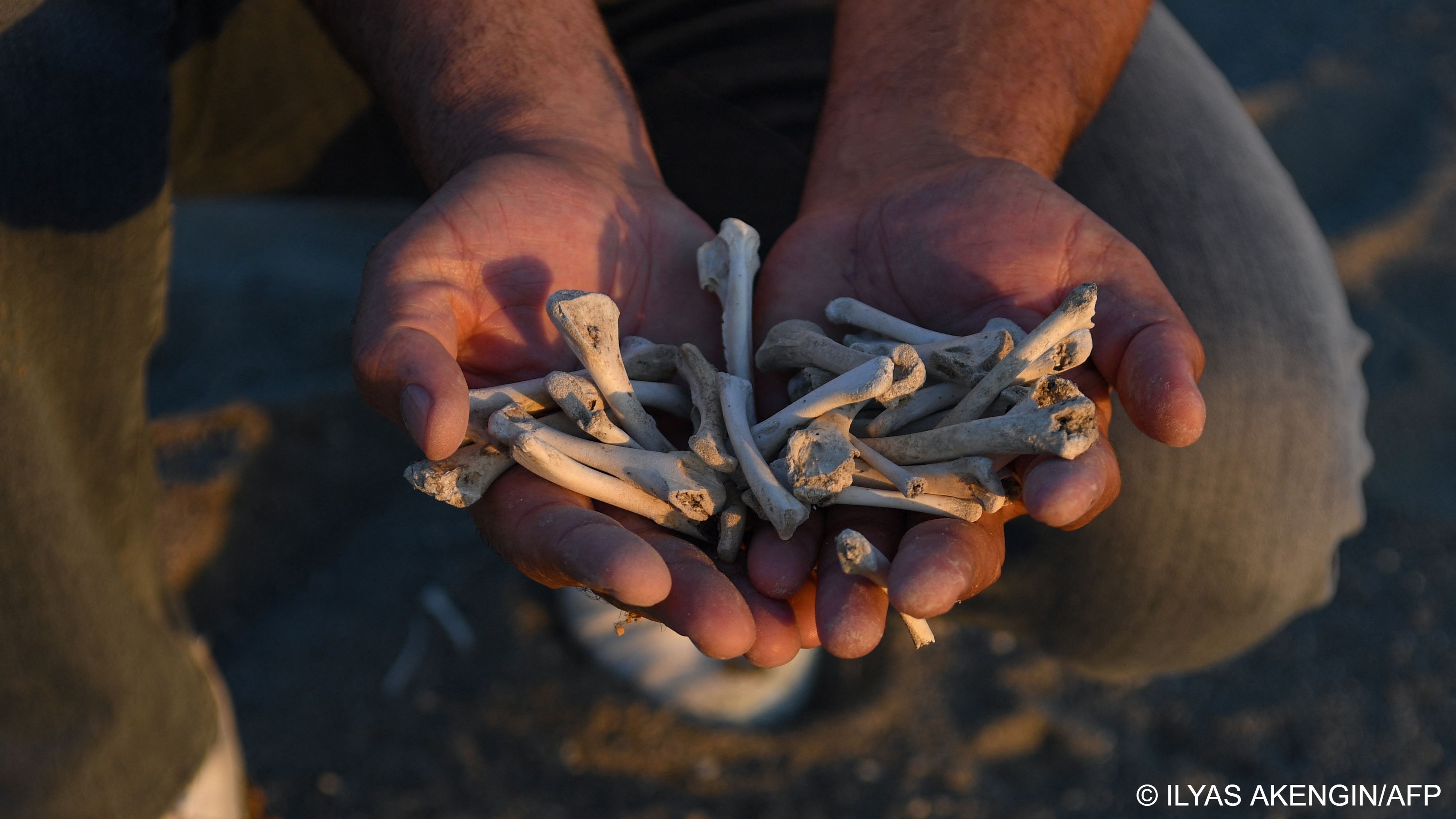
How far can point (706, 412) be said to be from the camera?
1.94 m

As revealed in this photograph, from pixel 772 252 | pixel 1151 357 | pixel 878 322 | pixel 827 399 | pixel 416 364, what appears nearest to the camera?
pixel 416 364

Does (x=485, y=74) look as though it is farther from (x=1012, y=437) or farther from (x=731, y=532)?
(x=1012, y=437)

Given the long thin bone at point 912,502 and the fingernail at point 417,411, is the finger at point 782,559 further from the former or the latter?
the fingernail at point 417,411

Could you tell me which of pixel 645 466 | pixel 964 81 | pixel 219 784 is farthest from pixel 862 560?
pixel 219 784

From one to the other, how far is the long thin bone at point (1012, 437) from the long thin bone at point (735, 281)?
0.41 m

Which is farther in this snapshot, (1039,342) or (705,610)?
(1039,342)

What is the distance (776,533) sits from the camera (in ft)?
5.89

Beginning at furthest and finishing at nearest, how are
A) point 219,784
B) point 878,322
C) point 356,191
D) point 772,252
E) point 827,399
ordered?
1. point 356,191
2. point 219,784
3. point 772,252
4. point 878,322
5. point 827,399

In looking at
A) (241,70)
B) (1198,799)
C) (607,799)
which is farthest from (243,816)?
(1198,799)

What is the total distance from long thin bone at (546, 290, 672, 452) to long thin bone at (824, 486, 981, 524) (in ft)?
1.21

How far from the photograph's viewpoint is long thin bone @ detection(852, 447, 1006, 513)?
1721 mm

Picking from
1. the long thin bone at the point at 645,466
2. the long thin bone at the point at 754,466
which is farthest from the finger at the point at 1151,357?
the long thin bone at the point at 645,466

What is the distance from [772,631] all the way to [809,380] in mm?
562

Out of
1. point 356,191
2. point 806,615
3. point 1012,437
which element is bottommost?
point 356,191
